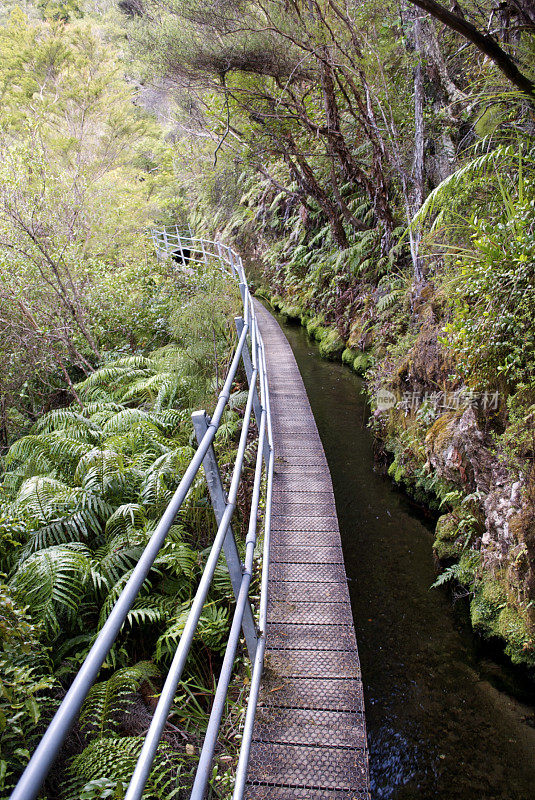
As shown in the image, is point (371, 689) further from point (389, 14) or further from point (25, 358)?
point (389, 14)

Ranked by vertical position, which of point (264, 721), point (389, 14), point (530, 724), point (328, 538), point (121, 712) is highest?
point (389, 14)

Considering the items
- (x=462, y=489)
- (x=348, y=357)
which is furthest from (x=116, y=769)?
(x=348, y=357)

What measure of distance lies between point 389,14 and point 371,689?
8633mm

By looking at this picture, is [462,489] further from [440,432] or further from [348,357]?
[348,357]

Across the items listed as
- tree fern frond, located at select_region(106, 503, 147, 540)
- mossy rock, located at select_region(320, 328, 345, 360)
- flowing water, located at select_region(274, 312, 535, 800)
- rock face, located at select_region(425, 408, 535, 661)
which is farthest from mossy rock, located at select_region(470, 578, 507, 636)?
mossy rock, located at select_region(320, 328, 345, 360)

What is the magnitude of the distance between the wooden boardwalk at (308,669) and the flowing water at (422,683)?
57 centimetres

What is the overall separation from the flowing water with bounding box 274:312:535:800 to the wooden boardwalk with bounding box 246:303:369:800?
57 centimetres

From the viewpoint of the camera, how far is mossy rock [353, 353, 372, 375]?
26.1 ft

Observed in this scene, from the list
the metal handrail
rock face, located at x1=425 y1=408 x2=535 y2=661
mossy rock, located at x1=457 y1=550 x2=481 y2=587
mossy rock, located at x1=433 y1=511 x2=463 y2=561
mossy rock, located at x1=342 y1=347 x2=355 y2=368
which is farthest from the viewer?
mossy rock, located at x1=342 y1=347 x2=355 y2=368

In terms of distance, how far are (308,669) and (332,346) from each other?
7135mm

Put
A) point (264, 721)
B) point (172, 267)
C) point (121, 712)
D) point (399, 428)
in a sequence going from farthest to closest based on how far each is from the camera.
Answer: point (172, 267) < point (399, 428) < point (121, 712) < point (264, 721)

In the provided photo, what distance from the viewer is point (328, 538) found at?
11.7 feet

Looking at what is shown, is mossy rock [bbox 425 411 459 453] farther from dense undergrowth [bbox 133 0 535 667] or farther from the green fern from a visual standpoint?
the green fern

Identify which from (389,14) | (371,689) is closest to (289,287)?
(389,14)
